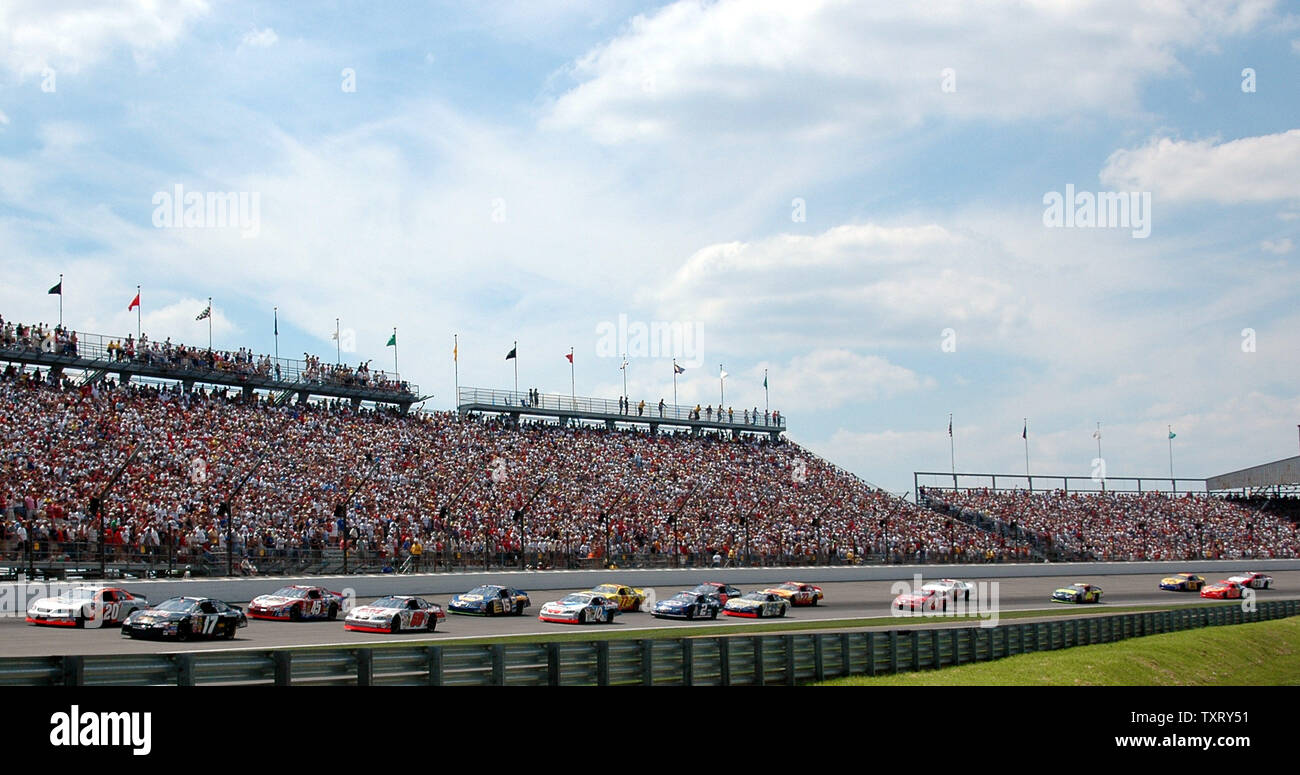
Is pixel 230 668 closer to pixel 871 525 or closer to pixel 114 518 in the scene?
pixel 114 518

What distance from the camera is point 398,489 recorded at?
4828 centimetres

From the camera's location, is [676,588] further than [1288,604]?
Yes

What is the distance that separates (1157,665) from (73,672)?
21799 mm

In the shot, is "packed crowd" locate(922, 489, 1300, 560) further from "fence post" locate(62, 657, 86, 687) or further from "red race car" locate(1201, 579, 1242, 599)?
"fence post" locate(62, 657, 86, 687)

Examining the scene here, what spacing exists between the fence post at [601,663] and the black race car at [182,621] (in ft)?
44.8

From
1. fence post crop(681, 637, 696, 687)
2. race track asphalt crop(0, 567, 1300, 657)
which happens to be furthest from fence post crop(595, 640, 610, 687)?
race track asphalt crop(0, 567, 1300, 657)

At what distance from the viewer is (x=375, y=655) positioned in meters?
12.4

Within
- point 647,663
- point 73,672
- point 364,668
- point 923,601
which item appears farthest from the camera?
point 923,601

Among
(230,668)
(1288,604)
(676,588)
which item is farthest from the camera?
(676,588)

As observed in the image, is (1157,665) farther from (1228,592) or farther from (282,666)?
(1228,592)

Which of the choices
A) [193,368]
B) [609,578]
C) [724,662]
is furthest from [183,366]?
[724,662]

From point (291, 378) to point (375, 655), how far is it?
4707 cm

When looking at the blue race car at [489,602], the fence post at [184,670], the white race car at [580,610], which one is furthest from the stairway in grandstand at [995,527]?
the fence post at [184,670]

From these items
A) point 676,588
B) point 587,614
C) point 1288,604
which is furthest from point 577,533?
point 1288,604
